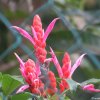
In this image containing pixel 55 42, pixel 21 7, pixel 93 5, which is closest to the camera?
pixel 55 42

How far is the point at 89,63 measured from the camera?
175cm

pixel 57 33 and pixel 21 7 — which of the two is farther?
pixel 21 7

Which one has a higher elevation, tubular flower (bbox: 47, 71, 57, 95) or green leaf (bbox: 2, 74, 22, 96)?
green leaf (bbox: 2, 74, 22, 96)

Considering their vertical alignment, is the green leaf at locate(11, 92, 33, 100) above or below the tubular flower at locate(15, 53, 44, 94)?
below

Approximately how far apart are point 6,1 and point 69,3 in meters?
0.24

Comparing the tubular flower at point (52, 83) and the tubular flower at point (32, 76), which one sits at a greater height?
the tubular flower at point (32, 76)

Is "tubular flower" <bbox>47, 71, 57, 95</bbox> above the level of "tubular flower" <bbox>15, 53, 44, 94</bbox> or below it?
below

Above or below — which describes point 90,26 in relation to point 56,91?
below

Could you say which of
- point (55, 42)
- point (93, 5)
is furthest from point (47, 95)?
point (93, 5)

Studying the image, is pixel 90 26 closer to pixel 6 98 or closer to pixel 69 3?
pixel 69 3

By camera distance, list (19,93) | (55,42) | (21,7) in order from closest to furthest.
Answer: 1. (19,93)
2. (55,42)
3. (21,7)

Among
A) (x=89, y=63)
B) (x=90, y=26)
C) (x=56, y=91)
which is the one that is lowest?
(x=89, y=63)

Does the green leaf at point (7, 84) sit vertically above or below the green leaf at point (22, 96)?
above

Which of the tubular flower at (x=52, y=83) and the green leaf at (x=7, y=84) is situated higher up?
the green leaf at (x=7, y=84)
